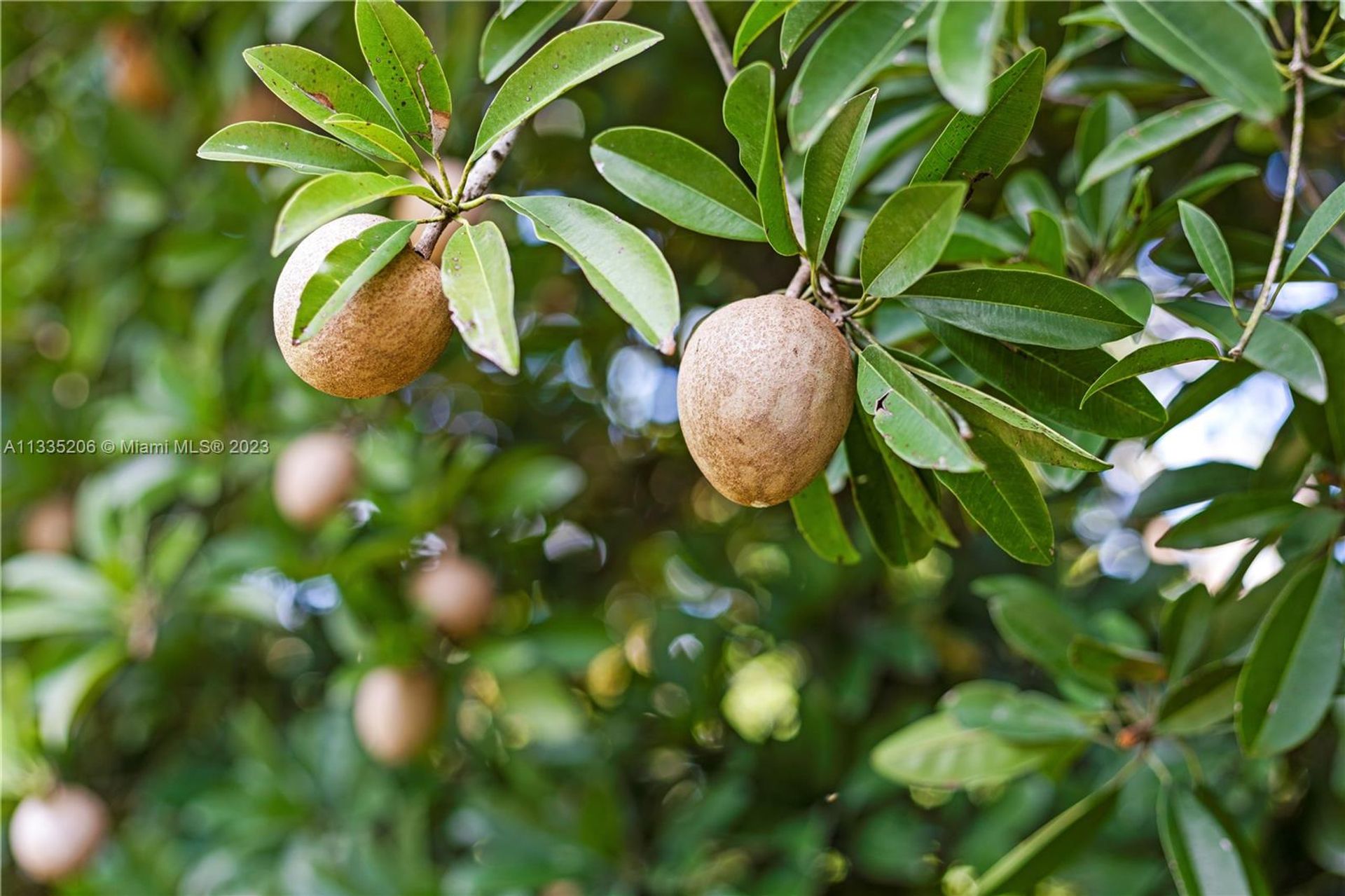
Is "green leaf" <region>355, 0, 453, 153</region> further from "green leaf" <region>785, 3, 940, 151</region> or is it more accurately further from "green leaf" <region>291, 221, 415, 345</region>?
"green leaf" <region>785, 3, 940, 151</region>

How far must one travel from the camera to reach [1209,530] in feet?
2.63

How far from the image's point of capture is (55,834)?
1568mm

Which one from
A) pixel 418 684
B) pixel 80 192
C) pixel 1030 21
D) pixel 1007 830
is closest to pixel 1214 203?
pixel 1030 21

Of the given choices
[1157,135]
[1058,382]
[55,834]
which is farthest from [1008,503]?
[55,834]

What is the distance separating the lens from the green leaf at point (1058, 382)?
0.58 metres

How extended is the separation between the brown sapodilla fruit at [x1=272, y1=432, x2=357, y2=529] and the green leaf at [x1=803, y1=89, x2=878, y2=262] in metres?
0.96

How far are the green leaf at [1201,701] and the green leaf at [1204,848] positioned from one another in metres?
0.05

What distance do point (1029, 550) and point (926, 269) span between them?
164 mm

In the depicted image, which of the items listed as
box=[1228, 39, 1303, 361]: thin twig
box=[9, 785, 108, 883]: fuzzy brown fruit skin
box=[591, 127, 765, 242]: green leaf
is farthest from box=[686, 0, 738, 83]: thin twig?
box=[9, 785, 108, 883]: fuzzy brown fruit skin

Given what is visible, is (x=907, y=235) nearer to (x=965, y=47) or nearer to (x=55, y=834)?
(x=965, y=47)

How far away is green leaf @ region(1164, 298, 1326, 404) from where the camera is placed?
685 millimetres

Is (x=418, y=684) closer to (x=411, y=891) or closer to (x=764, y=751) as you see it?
(x=411, y=891)

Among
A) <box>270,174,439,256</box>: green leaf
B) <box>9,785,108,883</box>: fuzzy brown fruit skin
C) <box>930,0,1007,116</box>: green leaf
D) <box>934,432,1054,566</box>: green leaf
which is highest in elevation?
<box>930,0,1007,116</box>: green leaf

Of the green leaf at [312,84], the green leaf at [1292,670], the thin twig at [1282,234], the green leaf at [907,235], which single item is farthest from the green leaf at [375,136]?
the green leaf at [1292,670]
